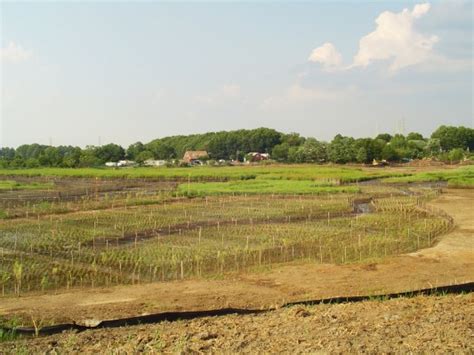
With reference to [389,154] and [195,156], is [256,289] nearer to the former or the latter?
[389,154]

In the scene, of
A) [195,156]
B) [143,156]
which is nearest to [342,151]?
[143,156]

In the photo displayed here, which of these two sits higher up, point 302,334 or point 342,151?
point 342,151

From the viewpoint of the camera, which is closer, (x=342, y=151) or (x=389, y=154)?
(x=342, y=151)

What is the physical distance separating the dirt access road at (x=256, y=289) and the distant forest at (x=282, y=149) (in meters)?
69.1

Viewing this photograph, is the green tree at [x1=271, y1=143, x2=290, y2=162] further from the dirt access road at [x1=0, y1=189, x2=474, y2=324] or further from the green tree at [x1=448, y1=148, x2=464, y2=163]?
the dirt access road at [x1=0, y1=189, x2=474, y2=324]

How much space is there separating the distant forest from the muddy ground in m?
74.4

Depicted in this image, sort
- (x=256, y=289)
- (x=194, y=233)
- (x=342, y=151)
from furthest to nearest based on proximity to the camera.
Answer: (x=342, y=151) < (x=194, y=233) < (x=256, y=289)

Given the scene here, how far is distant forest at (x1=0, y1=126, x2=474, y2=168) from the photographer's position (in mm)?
83150

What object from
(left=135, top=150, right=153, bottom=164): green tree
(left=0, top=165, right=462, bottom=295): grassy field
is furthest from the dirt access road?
(left=135, top=150, right=153, bottom=164): green tree

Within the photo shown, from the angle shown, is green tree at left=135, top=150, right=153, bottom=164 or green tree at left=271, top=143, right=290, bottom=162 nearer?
green tree at left=271, top=143, right=290, bottom=162

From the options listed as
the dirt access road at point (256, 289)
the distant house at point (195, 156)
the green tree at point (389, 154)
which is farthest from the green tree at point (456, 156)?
the dirt access road at point (256, 289)

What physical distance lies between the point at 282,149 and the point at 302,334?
100700mm

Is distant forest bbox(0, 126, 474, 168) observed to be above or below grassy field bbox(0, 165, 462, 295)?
above

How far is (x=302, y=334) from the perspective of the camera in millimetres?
6352
